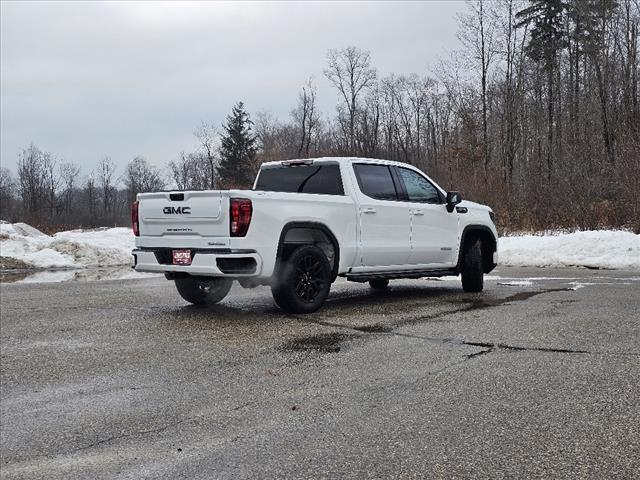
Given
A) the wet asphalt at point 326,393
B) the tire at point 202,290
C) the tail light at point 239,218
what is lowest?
the wet asphalt at point 326,393

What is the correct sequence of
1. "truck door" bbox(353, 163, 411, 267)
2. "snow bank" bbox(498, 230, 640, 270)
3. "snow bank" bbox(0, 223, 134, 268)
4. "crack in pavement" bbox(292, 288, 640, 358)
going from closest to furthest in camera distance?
"crack in pavement" bbox(292, 288, 640, 358)
"truck door" bbox(353, 163, 411, 267)
"snow bank" bbox(498, 230, 640, 270)
"snow bank" bbox(0, 223, 134, 268)

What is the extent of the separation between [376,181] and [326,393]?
4.72 m

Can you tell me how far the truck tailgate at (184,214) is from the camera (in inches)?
266

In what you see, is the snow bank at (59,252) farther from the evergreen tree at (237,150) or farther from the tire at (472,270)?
the evergreen tree at (237,150)

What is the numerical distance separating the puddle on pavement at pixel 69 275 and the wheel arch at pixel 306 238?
6.76 meters

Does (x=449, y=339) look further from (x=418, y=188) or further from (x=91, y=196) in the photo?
(x=91, y=196)

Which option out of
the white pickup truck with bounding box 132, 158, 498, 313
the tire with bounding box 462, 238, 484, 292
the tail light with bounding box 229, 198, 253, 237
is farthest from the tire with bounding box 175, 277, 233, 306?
the tire with bounding box 462, 238, 484, 292

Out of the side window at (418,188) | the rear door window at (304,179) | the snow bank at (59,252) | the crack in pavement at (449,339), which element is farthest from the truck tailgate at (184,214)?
the snow bank at (59,252)

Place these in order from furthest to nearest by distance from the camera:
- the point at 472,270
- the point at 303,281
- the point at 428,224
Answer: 1. the point at 472,270
2. the point at 428,224
3. the point at 303,281

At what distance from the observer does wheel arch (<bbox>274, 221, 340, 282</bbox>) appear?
277 inches

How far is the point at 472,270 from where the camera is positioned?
9383 millimetres

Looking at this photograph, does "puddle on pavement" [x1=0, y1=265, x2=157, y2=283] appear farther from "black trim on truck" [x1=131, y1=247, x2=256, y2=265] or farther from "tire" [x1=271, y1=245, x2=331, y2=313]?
"tire" [x1=271, y1=245, x2=331, y2=313]

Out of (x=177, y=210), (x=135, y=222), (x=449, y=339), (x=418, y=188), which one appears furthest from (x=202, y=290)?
(x=449, y=339)

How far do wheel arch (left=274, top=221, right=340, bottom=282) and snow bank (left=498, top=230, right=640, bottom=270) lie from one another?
9021 millimetres
